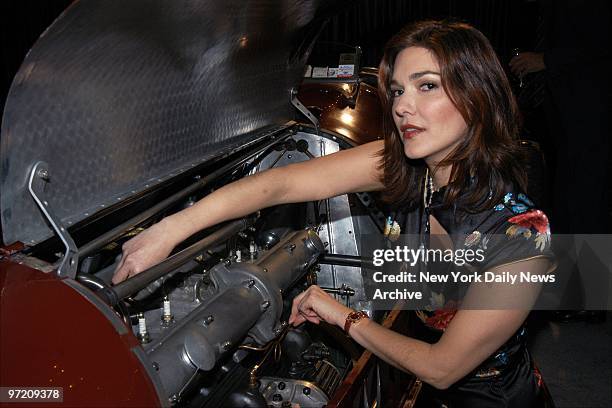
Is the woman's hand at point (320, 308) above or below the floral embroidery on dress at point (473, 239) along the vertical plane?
below

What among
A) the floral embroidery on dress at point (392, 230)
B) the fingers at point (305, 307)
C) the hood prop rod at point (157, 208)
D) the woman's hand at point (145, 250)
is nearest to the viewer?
the hood prop rod at point (157, 208)

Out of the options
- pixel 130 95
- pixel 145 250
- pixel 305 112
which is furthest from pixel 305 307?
pixel 305 112

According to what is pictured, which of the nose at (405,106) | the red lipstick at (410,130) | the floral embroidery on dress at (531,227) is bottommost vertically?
the floral embroidery on dress at (531,227)

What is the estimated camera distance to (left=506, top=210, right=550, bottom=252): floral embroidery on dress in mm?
1334

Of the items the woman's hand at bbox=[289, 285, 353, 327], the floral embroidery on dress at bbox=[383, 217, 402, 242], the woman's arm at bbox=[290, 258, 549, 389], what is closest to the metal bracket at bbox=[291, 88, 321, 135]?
the floral embroidery on dress at bbox=[383, 217, 402, 242]

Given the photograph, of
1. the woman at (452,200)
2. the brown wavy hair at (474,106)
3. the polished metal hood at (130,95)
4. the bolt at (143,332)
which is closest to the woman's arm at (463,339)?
the woman at (452,200)

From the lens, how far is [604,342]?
2850 mm

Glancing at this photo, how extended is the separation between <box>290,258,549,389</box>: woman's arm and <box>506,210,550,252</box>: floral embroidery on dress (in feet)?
0.16

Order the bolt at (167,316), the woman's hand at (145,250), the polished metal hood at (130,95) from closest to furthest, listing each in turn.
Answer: the polished metal hood at (130,95)
the woman's hand at (145,250)
the bolt at (167,316)

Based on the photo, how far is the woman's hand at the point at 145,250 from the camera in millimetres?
1214

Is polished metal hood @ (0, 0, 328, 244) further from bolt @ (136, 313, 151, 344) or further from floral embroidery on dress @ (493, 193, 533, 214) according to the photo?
floral embroidery on dress @ (493, 193, 533, 214)

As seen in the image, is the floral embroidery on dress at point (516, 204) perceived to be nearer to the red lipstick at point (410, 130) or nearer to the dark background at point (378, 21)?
the red lipstick at point (410, 130)

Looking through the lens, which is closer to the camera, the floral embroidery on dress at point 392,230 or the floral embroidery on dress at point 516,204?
the floral embroidery on dress at point 516,204

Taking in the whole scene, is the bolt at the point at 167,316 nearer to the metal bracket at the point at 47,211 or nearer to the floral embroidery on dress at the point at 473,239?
the metal bracket at the point at 47,211
